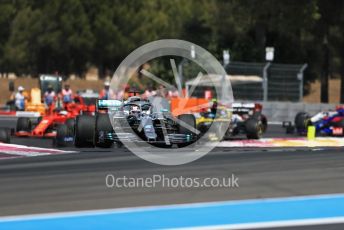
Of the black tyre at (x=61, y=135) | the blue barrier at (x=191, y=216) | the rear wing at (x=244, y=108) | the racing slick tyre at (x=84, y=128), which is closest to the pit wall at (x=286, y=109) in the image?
the rear wing at (x=244, y=108)

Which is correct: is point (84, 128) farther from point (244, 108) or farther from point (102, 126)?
point (244, 108)

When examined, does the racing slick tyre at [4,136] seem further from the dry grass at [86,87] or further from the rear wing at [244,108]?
the dry grass at [86,87]

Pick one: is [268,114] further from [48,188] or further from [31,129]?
[48,188]

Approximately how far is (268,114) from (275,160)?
19011 mm

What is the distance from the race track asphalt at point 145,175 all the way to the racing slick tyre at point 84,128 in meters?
0.51

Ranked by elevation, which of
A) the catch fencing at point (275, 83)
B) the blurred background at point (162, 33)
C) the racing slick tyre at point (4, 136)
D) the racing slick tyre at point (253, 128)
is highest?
the blurred background at point (162, 33)

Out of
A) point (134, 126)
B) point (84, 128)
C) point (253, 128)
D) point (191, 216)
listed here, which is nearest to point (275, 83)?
point (253, 128)

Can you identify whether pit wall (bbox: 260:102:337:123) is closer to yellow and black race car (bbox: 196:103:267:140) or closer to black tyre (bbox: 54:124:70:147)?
yellow and black race car (bbox: 196:103:267:140)

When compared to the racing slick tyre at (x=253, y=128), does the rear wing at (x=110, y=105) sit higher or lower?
higher

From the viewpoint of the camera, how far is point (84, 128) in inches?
510

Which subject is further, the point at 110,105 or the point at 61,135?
the point at 61,135

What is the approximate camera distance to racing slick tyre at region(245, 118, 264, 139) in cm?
1788

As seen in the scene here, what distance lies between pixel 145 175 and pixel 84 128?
370 cm

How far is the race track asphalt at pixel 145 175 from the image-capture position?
793 cm
